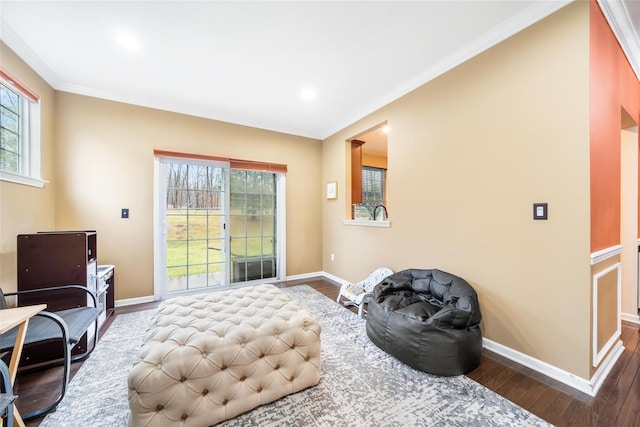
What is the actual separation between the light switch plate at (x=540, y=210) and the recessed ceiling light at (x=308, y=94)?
261 cm

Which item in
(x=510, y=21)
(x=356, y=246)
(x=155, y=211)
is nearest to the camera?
(x=510, y=21)

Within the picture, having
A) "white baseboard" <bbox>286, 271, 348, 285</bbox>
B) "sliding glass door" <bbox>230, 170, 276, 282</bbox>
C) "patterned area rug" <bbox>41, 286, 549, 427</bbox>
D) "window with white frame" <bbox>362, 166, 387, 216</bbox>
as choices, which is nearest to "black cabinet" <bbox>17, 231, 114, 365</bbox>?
"patterned area rug" <bbox>41, 286, 549, 427</bbox>

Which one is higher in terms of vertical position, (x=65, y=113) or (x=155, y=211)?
(x=65, y=113)

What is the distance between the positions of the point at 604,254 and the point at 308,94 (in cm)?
321

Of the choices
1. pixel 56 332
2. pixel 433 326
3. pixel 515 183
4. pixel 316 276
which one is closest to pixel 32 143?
pixel 56 332

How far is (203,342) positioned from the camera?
139 centimetres

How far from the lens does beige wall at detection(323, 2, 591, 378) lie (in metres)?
1.65

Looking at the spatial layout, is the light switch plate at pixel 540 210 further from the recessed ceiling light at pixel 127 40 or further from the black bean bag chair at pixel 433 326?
the recessed ceiling light at pixel 127 40

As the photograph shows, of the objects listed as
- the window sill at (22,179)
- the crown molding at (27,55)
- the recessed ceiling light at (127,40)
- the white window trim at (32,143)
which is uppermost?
the recessed ceiling light at (127,40)

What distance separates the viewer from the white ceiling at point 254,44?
1.82m

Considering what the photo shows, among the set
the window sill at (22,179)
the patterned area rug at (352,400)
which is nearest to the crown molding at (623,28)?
the patterned area rug at (352,400)

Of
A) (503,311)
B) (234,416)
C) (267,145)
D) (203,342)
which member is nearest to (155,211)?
(267,145)

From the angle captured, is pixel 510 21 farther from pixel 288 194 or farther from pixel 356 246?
pixel 288 194

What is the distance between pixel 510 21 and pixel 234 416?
3.45 meters
